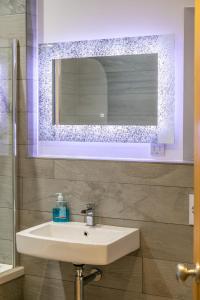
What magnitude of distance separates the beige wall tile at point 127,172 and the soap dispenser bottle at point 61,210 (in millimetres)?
130

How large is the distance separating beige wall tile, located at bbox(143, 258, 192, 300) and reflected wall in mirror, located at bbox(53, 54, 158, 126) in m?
0.74

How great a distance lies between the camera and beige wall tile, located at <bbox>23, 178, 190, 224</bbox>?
102 inches

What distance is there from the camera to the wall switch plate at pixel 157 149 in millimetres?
2727

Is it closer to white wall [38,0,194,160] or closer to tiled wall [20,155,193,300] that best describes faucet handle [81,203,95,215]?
tiled wall [20,155,193,300]

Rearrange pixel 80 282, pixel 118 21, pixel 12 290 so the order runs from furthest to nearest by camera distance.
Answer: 1. pixel 12 290
2. pixel 118 21
3. pixel 80 282

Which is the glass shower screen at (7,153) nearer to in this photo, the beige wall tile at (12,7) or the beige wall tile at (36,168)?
the beige wall tile at (36,168)

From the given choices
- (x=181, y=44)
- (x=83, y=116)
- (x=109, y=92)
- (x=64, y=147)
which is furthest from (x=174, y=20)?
(x=64, y=147)

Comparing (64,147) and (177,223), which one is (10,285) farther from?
(177,223)

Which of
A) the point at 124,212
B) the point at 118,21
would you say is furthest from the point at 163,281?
the point at 118,21

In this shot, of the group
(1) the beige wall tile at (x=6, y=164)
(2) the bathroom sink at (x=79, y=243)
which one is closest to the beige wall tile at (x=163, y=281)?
(2) the bathroom sink at (x=79, y=243)

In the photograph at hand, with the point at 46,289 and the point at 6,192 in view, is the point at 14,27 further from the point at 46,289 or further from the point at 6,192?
the point at 46,289

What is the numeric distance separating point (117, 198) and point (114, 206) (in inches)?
1.9

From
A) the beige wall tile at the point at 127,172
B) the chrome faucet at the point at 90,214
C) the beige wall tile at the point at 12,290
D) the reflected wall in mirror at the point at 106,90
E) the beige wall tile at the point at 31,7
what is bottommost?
the beige wall tile at the point at 12,290

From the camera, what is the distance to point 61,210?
284 cm
